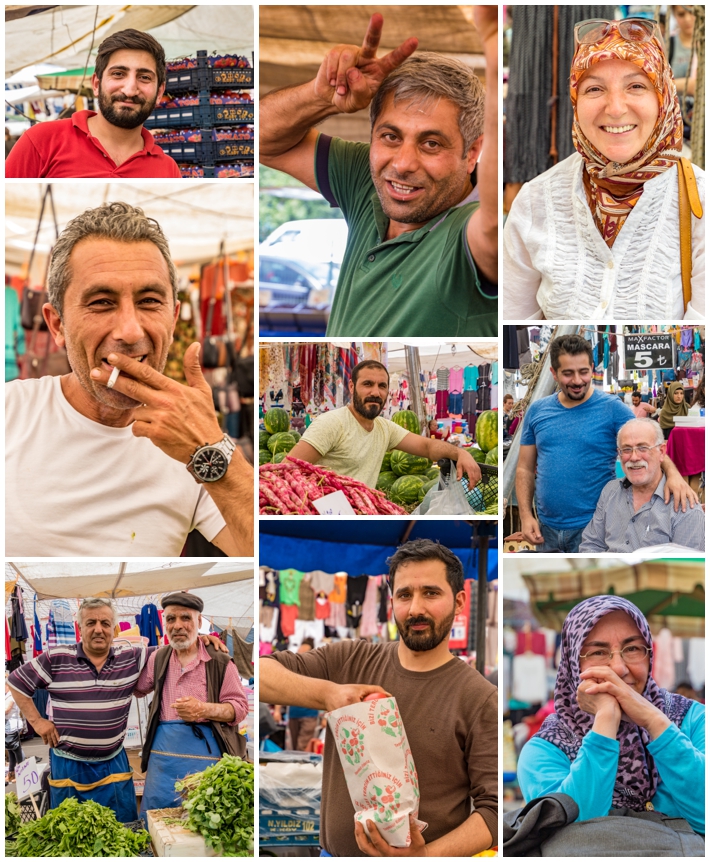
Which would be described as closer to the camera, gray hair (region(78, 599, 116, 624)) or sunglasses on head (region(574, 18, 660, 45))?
sunglasses on head (region(574, 18, 660, 45))

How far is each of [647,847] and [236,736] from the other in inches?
55.1

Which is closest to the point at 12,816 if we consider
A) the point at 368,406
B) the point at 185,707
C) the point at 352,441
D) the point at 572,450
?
the point at 185,707

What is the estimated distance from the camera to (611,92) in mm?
2902

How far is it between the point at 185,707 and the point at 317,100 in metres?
2.05

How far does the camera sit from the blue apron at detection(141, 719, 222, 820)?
3045mm

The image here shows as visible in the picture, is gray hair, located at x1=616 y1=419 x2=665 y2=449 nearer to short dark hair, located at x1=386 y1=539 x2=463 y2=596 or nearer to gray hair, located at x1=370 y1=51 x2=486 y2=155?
short dark hair, located at x1=386 y1=539 x2=463 y2=596

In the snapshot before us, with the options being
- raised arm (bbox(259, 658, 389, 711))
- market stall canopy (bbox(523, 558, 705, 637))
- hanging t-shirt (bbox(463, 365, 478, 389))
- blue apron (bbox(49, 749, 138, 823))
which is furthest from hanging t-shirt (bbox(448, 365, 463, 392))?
blue apron (bbox(49, 749, 138, 823))

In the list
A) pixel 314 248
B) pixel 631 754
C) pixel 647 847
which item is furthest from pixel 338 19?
pixel 647 847

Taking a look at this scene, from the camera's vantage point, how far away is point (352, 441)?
9.98 ft

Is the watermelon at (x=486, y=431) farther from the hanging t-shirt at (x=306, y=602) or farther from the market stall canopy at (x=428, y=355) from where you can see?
the hanging t-shirt at (x=306, y=602)

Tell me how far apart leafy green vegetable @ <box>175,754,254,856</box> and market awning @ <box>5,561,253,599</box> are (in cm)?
59

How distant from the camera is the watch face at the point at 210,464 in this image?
301 cm

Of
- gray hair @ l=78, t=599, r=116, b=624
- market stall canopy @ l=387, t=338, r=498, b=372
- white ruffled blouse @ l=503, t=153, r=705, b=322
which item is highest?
white ruffled blouse @ l=503, t=153, r=705, b=322

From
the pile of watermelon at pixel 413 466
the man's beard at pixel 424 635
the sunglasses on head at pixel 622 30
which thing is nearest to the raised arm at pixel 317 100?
the sunglasses on head at pixel 622 30
